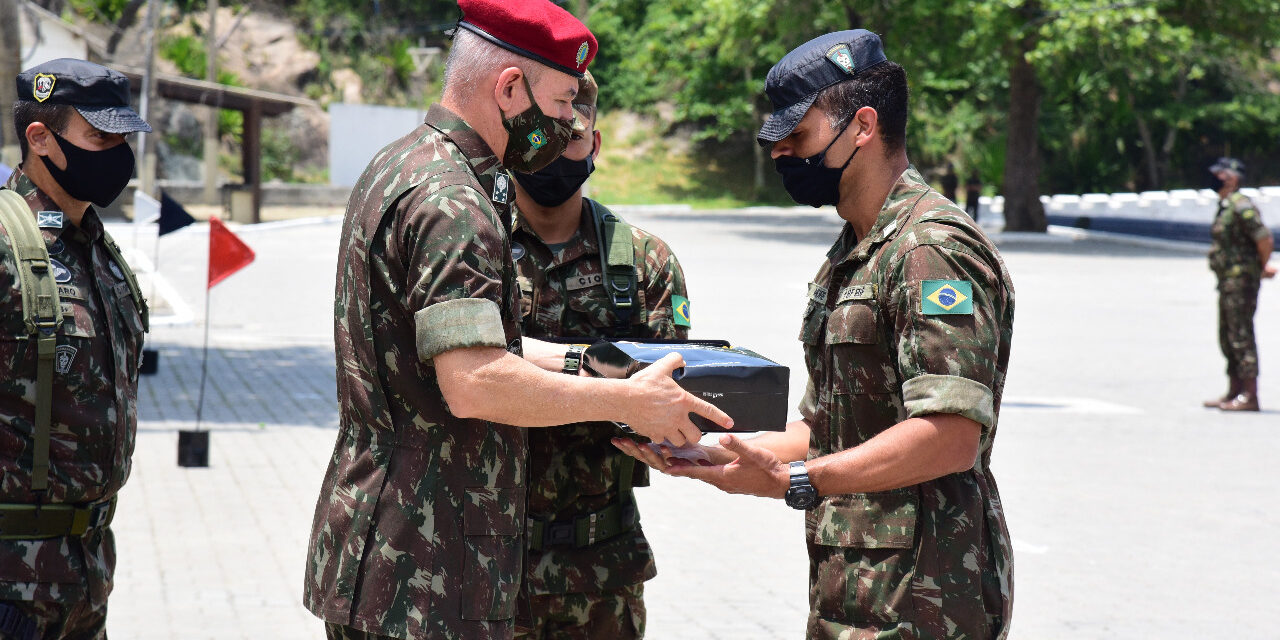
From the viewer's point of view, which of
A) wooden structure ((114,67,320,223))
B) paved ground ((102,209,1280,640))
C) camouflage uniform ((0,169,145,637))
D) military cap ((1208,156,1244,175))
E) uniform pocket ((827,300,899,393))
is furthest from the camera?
wooden structure ((114,67,320,223))

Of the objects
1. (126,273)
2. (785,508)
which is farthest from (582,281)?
(785,508)

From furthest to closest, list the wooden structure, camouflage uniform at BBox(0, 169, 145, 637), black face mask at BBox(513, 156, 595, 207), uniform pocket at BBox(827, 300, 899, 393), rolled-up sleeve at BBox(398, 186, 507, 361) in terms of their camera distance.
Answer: the wooden structure
black face mask at BBox(513, 156, 595, 207)
camouflage uniform at BBox(0, 169, 145, 637)
uniform pocket at BBox(827, 300, 899, 393)
rolled-up sleeve at BBox(398, 186, 507, 361)

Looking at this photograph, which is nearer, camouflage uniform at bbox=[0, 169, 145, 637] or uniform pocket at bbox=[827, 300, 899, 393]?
uniform pocket at bbox=[827, 300, 899, 393]

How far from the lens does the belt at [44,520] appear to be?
347 cm

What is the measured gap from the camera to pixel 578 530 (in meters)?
3.66

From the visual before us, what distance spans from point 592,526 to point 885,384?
1.13 meters

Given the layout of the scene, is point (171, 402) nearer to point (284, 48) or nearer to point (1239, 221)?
point (1239, 221)

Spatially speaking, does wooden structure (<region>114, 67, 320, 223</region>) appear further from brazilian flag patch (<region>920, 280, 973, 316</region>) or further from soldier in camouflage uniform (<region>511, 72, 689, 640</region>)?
brazilian flag patch (<region>920, 280, 973, 316</region>)

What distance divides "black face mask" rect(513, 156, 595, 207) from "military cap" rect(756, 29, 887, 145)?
84 cm

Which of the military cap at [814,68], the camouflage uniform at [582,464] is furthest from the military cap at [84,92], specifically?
the military cap at [814,68]

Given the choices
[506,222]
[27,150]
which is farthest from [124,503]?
[506,222]

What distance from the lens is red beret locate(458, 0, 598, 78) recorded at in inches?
106

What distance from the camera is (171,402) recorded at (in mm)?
10703

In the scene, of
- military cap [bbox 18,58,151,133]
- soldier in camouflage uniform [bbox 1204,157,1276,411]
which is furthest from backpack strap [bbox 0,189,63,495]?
soldier in camouflage uniform [bbox 1204,157,1276,411]
